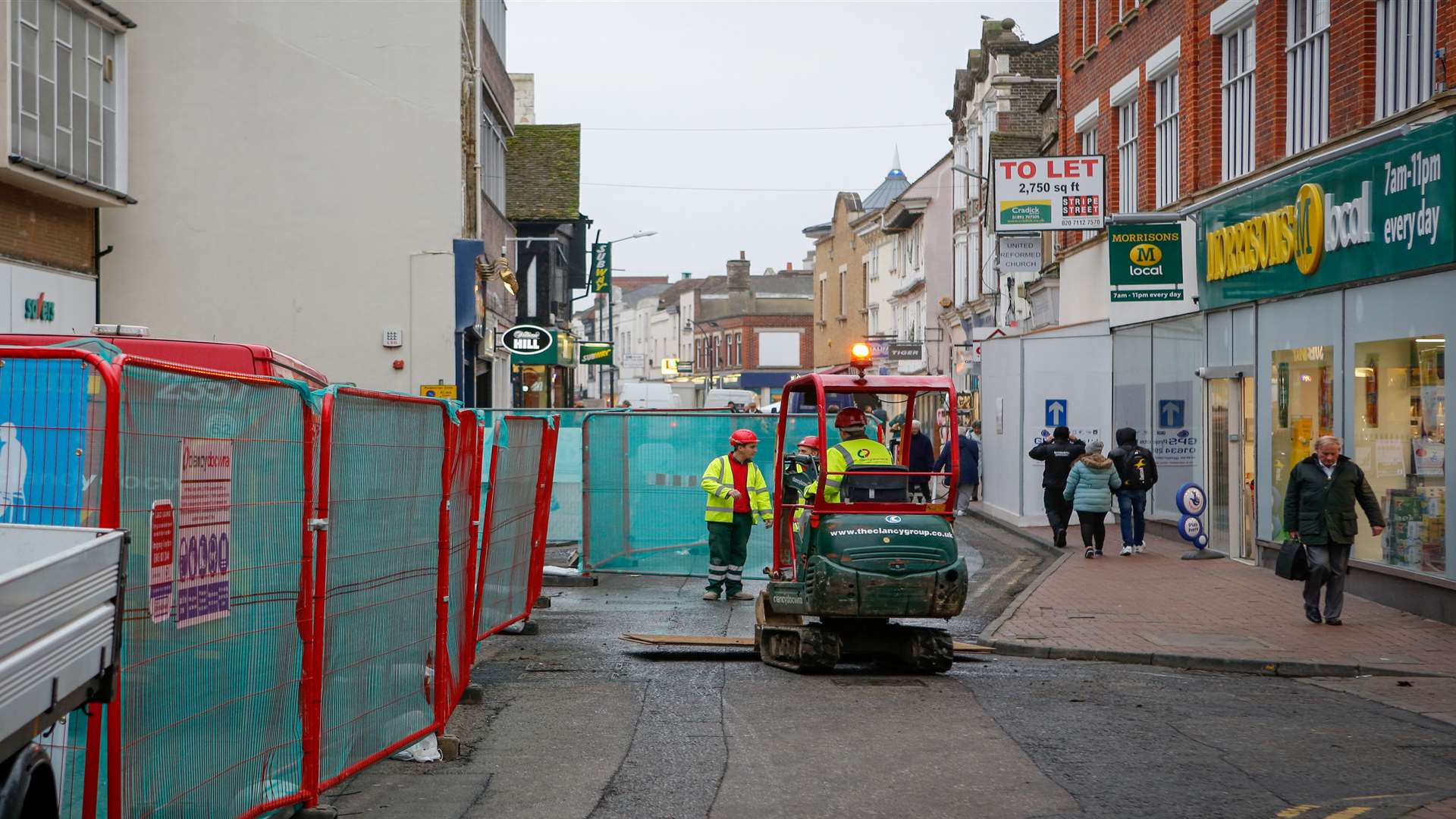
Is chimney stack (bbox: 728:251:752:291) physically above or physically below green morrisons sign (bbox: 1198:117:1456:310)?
above

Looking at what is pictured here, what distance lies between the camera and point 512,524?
12.5 m

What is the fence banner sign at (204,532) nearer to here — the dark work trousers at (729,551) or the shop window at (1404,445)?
the dark work trousers at (729,551)

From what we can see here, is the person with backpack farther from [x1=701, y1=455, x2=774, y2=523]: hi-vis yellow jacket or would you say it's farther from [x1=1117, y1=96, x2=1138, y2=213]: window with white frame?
[x1=701, y1=455, x2=774, y2=523]: hi-vis yellow jacket

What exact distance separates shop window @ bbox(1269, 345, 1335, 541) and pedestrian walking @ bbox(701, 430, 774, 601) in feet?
17.7

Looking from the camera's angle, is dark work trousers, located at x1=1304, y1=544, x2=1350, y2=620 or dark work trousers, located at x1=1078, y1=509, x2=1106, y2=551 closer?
dark work trousers, located at x1=1304, y1=544, x2=1350, y2=620

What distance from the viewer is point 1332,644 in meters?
12.3

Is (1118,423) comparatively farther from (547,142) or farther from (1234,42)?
(547,142)

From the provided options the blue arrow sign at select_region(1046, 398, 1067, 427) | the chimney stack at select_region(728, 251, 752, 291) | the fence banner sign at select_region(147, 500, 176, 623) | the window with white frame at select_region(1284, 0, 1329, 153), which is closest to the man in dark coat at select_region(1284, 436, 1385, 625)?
the window with white frame at select_region(1284, 0, 1329, 153)

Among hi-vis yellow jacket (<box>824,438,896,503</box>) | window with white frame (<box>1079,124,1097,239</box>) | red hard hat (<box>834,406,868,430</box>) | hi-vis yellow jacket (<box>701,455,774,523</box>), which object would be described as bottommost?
hi-vis yellow jacket (<box>701,455,774,523</box>)

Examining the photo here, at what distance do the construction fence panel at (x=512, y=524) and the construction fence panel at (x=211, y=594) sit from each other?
4467 mm

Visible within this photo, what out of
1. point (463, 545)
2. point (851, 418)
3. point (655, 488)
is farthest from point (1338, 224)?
point (463, 545)

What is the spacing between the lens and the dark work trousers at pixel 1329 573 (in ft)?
43.7

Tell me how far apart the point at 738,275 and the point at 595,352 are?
215 feet

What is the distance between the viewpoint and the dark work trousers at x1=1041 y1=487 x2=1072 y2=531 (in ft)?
70.9
